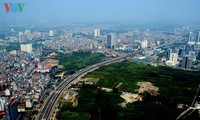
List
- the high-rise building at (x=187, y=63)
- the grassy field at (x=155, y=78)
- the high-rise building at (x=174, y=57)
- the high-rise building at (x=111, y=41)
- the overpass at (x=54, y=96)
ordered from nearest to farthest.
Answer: the overpass at (x=54, y=96) < the grassy field at (x=155, y=78) < the high-rise building at (x=187, y=63) < the high-rise building at (x=174, y=57) < the high-rise building at (x=111, y=41)

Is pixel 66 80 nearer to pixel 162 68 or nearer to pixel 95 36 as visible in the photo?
pixel 162 68

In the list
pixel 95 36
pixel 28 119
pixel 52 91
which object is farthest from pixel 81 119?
pixel 95 36

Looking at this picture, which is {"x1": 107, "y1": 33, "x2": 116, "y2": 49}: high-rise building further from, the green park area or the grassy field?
the green park area

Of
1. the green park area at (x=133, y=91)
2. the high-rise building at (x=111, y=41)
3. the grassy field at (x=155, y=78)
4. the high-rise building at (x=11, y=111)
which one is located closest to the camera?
the high-rise building at (x=11, y=111)

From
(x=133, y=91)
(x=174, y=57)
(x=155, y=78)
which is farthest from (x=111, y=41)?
(x=133, y=91)

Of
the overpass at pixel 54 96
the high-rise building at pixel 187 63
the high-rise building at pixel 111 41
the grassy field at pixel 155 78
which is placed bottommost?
the overpass at pixel 54 96

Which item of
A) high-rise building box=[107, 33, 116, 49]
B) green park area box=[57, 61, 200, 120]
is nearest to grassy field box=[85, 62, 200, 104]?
green park area box=[57, 61, 200, 120]

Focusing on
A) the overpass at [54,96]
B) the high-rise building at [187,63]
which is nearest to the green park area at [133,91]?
the overpass at [54,96]

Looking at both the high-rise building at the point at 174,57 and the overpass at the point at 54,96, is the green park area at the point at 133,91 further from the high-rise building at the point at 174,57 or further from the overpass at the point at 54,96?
the high-rise building at the point at 174,57

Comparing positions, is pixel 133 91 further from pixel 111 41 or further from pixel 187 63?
pixel 111 41
